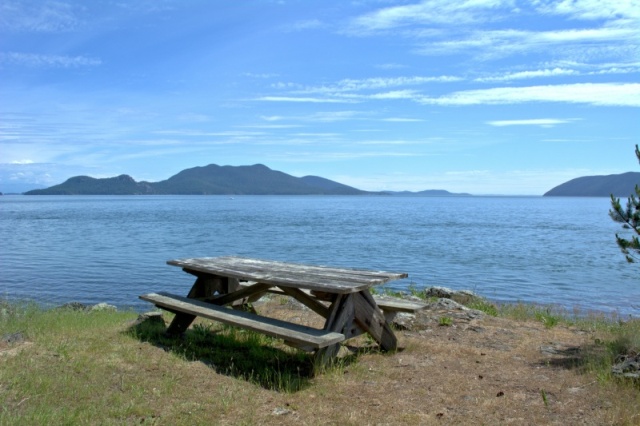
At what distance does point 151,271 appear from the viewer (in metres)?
20.2

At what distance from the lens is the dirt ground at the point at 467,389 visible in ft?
14.7

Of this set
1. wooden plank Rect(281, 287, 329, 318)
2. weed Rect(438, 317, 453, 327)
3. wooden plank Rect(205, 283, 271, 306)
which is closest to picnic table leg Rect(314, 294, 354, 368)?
wooden plank Rect(281, 287, 329, 318)

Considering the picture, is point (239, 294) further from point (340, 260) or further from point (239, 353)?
point (340, 260)

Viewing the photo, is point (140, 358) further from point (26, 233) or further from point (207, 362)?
point (26, 233)

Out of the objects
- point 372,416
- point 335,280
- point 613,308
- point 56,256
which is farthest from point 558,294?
point 56,256

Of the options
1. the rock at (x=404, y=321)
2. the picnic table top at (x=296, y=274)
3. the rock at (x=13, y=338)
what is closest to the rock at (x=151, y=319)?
the picnic table top at (x=296, y=274)

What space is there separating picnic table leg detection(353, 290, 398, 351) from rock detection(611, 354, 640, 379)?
7.91 feet

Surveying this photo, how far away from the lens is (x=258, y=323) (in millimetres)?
5930

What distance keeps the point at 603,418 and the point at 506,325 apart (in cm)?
400

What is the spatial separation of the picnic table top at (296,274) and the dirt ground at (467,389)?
37.1 inches

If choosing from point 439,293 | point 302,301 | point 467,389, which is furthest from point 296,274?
point 439,293

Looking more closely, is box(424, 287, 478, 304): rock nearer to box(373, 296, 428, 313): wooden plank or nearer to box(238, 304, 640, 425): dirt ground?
box(238, 304, 640, 425): dirt ground

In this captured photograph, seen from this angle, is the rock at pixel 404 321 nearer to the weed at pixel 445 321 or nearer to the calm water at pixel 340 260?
the weed at pixel 445 321

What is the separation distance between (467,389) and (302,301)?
2.27m
